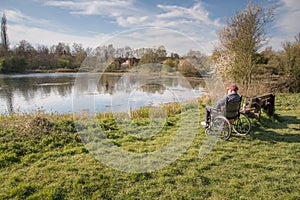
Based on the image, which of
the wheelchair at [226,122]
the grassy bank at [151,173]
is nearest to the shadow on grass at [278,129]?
the grassy bank at [151,173]

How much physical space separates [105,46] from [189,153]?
2360 millimetres

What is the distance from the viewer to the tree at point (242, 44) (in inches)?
428

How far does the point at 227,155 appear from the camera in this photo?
134 inches

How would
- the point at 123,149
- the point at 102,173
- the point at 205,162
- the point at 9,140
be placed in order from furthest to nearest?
the point at 9,140 < the point at 123,149 < the point at 205,162 < the point at 102,173

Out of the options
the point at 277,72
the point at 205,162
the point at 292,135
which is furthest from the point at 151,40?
the point at 277,72

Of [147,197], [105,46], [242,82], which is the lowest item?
[147,197]

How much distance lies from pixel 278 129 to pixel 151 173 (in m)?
3.54

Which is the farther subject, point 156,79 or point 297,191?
point 156,79

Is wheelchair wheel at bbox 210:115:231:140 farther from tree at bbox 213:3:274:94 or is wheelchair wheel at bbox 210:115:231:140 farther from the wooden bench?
tree at bbox 213:3:274:94

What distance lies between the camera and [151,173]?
284cm

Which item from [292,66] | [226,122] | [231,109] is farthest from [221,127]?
[292,66]

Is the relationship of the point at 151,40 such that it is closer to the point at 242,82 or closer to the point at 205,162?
the point at 205,162

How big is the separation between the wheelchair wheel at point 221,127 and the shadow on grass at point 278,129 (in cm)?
59

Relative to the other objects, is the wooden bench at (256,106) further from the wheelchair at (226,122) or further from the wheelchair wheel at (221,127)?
the wheelchair wheel at (221,127)
